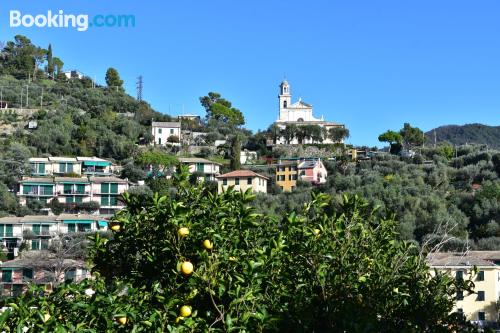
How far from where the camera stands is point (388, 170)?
65438mm

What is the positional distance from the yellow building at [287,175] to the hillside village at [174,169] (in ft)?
0.38

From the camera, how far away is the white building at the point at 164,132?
79.7 meters

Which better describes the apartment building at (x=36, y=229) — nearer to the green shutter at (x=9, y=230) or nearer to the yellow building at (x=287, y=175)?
the green shutter at (x=9, y=230)

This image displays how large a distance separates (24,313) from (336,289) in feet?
7.80

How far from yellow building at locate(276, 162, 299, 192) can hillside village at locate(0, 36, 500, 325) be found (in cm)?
12

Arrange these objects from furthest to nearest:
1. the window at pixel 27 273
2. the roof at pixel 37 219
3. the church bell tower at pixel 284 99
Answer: the church bell tower at pixel 284 99 < the roof at pixel 37 219 < the window at pixel 27 273

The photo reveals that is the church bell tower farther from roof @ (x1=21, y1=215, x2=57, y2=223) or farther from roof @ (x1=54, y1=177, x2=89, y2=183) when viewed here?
roof @ (x1=21, y1=215, x2=57, y2=223)

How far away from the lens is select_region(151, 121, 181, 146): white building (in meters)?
79.7

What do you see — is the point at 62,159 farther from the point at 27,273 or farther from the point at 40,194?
the point at 27,273

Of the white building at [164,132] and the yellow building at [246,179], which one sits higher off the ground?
the white building at [164,132]

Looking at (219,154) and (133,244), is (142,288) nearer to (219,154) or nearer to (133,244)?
(133,244)

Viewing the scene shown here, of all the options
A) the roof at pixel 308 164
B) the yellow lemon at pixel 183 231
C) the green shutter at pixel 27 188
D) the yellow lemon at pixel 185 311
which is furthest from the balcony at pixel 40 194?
the yellow lemon at pixel 185 311

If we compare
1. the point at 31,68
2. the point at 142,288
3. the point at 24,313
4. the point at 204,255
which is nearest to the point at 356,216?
the point at 204,255

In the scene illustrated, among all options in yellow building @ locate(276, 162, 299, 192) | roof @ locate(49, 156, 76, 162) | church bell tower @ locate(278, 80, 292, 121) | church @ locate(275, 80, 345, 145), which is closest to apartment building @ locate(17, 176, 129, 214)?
roof @ locate(49, 156, 76, 162)
